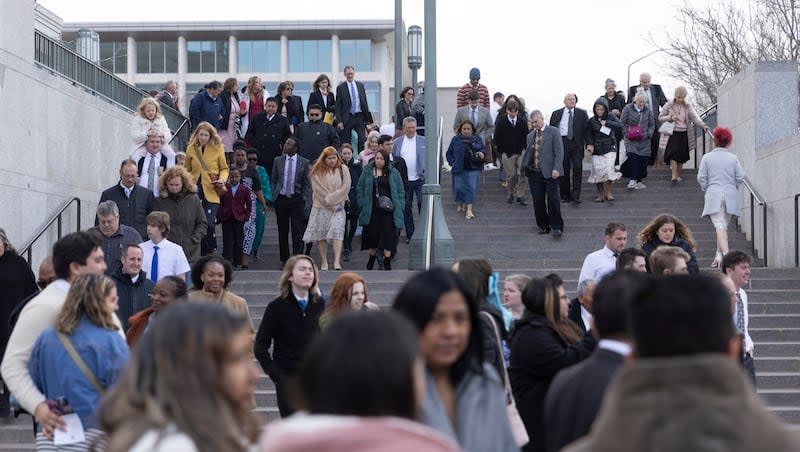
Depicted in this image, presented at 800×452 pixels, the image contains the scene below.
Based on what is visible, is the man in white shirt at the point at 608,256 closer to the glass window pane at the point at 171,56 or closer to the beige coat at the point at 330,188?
the beige coat at the point at 330,188

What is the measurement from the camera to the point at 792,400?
1351 centimetres

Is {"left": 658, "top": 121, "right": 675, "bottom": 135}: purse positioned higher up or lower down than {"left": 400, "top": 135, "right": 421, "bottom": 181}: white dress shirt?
higher up

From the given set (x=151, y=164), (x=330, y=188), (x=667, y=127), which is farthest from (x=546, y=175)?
(x=151, y=164)

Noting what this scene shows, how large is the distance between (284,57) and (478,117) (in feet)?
200

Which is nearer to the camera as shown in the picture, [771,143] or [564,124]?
[771,143]

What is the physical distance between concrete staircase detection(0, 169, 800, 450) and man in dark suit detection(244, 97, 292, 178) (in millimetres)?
1050

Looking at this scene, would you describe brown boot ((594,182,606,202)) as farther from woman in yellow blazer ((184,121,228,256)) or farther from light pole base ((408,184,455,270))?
woman in yellow blazer ((184,121,228,256))

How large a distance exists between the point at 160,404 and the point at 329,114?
20567 mm

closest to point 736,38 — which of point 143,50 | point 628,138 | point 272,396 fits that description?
point 628,138

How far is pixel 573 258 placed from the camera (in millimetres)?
18969

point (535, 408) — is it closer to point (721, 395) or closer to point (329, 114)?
point (721, 395)

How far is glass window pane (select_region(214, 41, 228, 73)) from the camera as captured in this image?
277ft

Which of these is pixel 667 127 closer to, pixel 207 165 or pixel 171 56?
pixel 207 165

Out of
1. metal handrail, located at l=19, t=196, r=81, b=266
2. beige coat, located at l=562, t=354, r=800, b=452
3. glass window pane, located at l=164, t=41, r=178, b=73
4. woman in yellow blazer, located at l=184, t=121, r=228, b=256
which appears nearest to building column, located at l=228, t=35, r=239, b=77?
glass window pane, located at l=164, t=41, r=178, b=73
